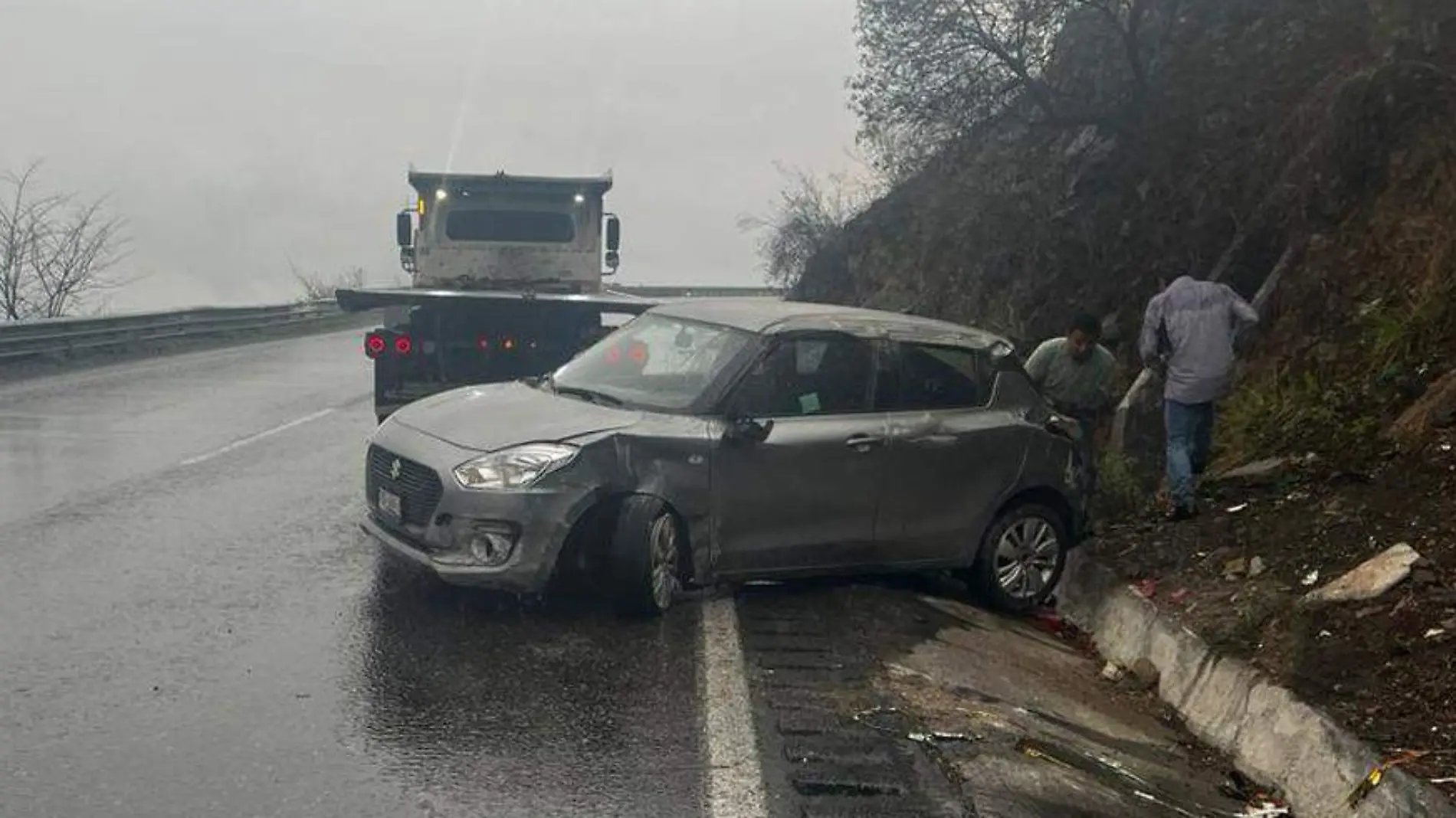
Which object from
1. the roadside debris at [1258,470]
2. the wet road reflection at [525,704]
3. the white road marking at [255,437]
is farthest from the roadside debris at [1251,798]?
the white road marking at [255,437]

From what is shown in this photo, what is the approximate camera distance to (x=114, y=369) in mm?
18797

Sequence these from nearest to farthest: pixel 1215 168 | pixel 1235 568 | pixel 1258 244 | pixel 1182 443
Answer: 1. pixel 1235 568
2. pixel 1182 443
3. pixel 1258 244
4. pixel 1215 168

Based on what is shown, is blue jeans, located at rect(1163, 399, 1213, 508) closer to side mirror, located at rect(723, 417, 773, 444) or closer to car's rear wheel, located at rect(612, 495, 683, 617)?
side mirror, located at rect(723, 417, 773, 444)

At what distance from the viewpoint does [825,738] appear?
5137mm

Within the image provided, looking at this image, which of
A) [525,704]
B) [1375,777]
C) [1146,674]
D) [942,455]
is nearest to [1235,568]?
[1146,674]

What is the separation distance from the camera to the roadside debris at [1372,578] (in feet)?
20.5

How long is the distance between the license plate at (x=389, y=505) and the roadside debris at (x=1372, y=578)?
4473 millimetres

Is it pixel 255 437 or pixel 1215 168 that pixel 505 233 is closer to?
pixel 255 437

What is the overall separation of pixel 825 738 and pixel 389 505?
106 inches

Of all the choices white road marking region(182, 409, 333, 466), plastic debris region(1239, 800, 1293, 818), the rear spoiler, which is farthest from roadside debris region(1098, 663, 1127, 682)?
white road marking region(182, 409, 333, 466)

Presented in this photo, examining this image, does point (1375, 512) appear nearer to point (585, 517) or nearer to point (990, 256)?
point (585, 517)

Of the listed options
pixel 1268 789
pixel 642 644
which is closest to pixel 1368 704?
pixel 1268 789

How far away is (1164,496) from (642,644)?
4.79m

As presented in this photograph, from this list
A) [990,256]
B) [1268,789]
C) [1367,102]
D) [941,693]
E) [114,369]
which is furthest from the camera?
[114,369]
